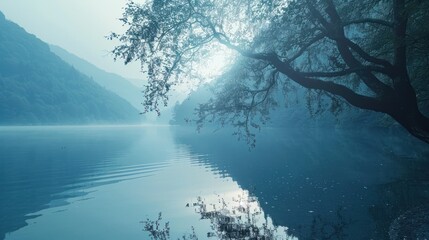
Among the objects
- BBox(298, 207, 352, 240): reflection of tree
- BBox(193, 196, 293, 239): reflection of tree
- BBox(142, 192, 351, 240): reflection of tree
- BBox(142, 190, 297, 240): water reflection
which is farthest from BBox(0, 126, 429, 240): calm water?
BBox(193, 196, 293, 239): reflection of tree

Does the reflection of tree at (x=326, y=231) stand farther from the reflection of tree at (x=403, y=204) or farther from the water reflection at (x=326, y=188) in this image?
the reflection of tree at (x=403, y=204)

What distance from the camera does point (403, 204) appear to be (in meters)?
26.0

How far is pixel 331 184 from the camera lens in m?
36.6

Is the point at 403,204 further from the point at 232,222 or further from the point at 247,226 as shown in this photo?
the point at 232,222

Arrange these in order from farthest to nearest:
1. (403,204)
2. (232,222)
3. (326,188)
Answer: (326,188), (403,204), (232,222)

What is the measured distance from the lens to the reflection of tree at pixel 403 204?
64.7 ft

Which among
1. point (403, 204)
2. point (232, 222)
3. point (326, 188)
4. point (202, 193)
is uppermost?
point (403, 204)

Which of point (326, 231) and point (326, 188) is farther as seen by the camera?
point (326, 188)

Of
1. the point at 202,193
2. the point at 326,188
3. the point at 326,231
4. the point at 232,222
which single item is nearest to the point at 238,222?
the point at 232,222

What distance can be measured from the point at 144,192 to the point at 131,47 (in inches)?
1003

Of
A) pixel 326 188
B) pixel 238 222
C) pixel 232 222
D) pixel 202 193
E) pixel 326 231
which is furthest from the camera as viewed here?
pixel 202 193

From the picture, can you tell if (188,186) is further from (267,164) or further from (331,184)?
(267,164)

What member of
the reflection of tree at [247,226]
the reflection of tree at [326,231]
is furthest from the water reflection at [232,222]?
the reflection of tree at [326,231]

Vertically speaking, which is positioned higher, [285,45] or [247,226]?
[285,45]
